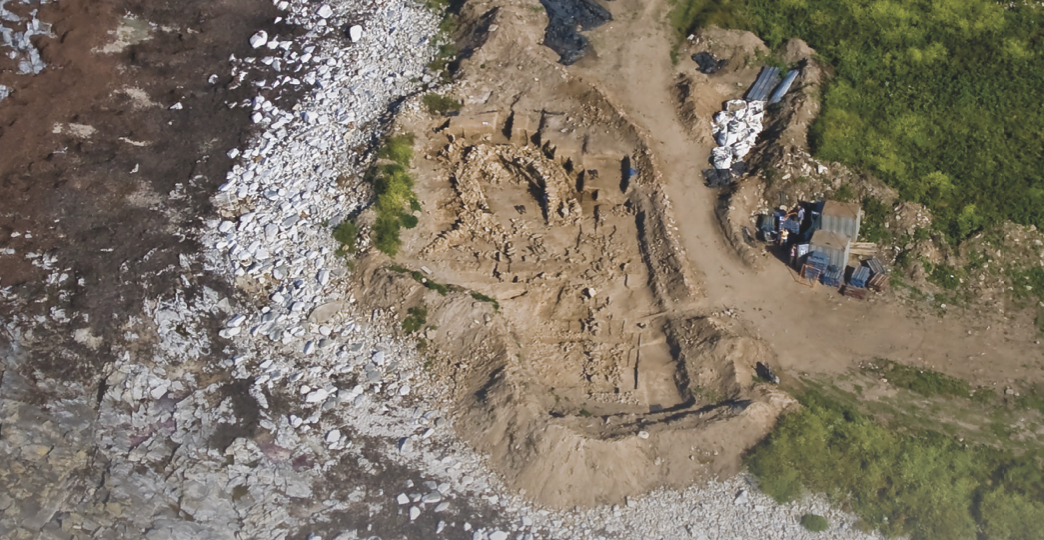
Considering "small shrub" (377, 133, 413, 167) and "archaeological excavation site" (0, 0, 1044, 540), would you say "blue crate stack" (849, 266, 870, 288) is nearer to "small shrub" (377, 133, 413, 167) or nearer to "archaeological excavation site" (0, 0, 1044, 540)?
"archaeological excavation site" (0, 0, 1044, 540)

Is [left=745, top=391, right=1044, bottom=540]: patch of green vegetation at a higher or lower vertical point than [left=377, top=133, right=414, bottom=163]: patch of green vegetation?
lower

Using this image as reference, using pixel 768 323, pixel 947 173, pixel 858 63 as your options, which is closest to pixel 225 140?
pixel 768 323

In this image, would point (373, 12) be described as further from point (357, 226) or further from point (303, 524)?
point (303, 524)

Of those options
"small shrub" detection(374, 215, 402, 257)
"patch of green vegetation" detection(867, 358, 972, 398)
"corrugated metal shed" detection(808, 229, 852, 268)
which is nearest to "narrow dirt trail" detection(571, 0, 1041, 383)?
"patch of green vegetation" detection(867, 358, 972, 398)

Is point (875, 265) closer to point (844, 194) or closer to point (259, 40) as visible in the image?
point (844, 194)

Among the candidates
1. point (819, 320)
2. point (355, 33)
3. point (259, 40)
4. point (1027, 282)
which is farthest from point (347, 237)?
point (1027, 282)

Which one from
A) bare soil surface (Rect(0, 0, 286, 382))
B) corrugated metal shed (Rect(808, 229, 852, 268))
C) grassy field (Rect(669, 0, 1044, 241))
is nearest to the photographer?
bare soil surface (Rect(0, 0, 286, 382))
